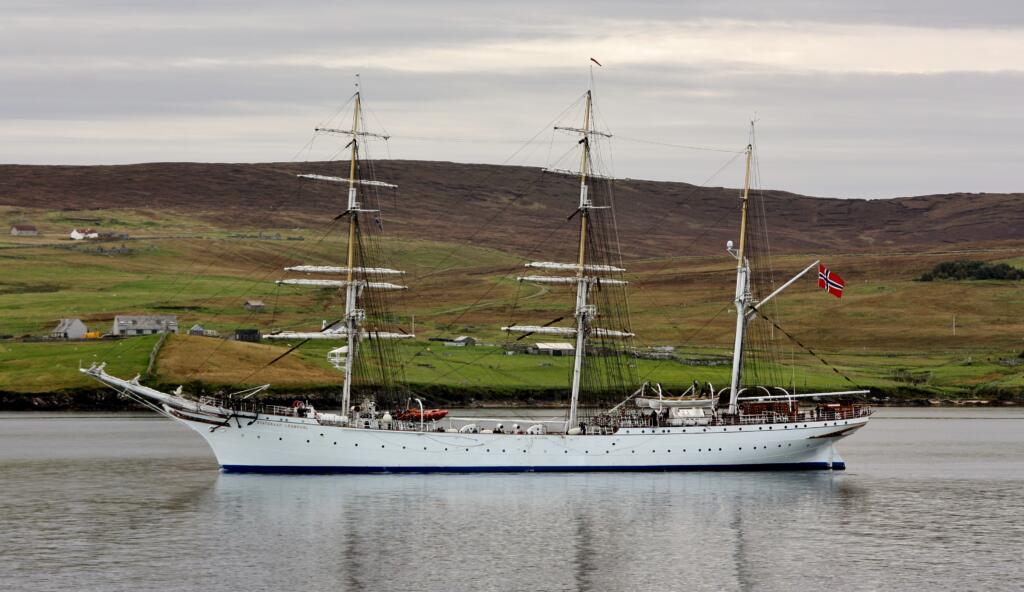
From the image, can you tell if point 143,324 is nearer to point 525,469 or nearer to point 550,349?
point 550,349

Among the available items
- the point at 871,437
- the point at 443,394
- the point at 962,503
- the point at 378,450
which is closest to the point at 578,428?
the point at 378,450

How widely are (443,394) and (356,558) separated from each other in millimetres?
81381

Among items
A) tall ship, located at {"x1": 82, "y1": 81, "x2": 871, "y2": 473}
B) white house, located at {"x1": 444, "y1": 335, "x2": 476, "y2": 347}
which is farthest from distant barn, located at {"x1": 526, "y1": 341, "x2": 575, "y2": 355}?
tall ship, located at {"x1": 82, "y1": 81, "x2": 871, "y2": 473}

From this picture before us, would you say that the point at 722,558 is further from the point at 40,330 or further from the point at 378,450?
the point at 40,330

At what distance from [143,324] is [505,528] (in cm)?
12008

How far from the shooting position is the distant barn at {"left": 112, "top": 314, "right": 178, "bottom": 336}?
563 feet

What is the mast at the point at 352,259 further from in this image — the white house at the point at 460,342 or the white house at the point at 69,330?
the white house at the point at 69,330

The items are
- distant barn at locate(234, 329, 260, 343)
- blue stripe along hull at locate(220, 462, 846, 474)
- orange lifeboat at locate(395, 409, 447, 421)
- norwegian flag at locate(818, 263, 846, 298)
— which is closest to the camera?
blue stripe along hull at locate(220, 462, 846, 474)

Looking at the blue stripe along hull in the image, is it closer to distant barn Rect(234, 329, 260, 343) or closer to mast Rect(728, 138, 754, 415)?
mast Rect(728, 138, 754, 415)

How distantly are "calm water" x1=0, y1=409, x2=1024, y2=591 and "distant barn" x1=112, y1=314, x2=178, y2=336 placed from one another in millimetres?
80364

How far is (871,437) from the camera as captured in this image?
115000mm

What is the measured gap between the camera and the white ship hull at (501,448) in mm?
80062

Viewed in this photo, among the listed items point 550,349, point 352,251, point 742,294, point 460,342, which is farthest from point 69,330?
point 742,294

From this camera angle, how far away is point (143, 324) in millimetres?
173250
